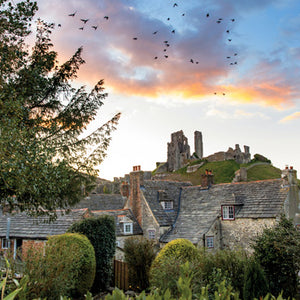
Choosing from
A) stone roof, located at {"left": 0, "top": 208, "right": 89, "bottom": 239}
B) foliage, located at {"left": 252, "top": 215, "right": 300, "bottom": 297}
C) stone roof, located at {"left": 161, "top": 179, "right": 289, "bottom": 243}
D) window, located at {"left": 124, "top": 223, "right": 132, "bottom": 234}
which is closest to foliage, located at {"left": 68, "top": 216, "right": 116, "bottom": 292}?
stone roof, located at {"left": 0, "top": 208, "right": 89, "bottom": 239}

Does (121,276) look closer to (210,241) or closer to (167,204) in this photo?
(210,241)

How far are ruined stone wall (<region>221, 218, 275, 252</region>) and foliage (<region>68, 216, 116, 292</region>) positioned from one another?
33.7ft

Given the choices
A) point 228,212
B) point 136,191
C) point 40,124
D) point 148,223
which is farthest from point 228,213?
point 40,124

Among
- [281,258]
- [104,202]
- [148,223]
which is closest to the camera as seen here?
[281,258]

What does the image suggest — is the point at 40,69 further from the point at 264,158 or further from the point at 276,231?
the point at 264,158

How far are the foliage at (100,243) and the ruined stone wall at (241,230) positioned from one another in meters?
10.3

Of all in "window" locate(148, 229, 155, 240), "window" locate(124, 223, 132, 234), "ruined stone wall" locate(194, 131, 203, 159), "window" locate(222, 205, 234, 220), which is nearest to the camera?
"window" locate(222, 205, 234, 220)

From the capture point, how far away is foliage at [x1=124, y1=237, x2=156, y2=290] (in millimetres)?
20422

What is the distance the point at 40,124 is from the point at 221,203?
18613 mm

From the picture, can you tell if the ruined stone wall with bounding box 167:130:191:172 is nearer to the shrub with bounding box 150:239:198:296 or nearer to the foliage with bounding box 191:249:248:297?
the shrub with bounding box 150:239:198:296

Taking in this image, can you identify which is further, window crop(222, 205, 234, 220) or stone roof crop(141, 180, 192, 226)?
stone roof crop(141, 180, 192, 226)

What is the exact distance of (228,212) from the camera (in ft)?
91.0

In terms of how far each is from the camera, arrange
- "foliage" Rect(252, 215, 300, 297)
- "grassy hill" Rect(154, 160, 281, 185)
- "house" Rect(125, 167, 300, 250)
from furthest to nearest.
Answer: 1. "grassy hill" Rect(154, 160, 281, 185)
2. "house" Rect(125, 167, 300, 250)
3. "foliage" Rect(252, 215, 300, 297)

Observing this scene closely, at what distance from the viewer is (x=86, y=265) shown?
18281 mm
